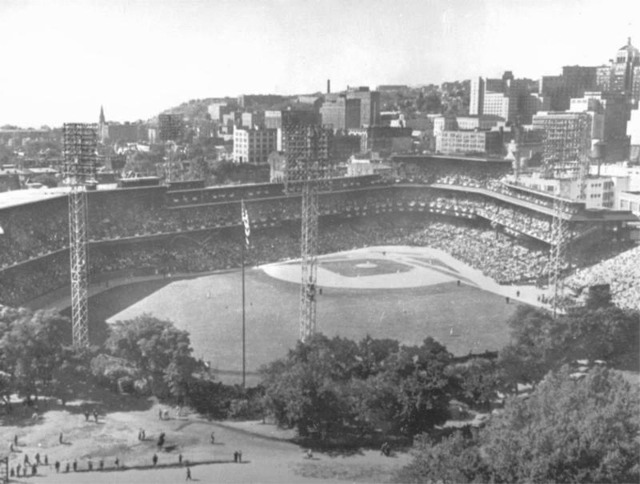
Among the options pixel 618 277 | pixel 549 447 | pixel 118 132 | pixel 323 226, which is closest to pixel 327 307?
pixel 618 277

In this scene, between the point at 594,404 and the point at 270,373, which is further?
the point at 270,373

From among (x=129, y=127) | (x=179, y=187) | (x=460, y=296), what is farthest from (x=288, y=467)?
(x=129, y=127)

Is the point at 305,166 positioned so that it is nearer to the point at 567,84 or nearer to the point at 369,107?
the point at 369,107

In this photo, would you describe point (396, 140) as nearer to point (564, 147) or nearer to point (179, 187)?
point (179, 187)

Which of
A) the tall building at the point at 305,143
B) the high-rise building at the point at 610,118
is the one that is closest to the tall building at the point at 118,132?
the high-rise building at the point at 610,118

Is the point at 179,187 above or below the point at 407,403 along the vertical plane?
above

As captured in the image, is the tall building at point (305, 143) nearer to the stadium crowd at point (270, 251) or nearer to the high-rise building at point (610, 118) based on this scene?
the stadium crowd at point (270, 251)
